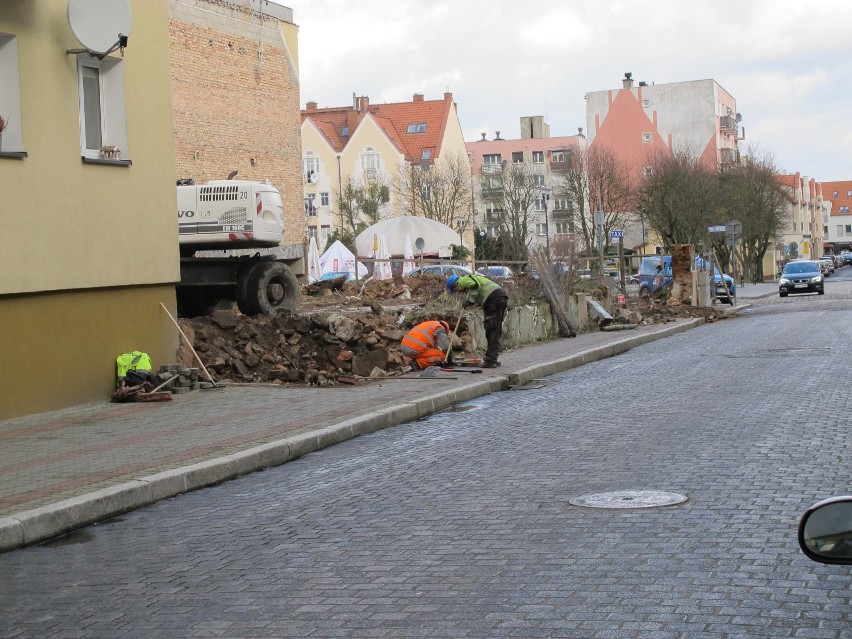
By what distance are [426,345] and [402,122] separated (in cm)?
7997

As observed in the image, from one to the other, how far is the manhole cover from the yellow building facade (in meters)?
7.60

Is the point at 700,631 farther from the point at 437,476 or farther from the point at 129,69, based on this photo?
the point at 129,69

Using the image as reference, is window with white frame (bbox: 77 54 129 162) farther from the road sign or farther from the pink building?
the pink building

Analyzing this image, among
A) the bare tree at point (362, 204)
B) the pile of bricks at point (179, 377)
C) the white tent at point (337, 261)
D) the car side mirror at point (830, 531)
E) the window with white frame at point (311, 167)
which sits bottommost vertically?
the pile of bricks at point (179, 377)

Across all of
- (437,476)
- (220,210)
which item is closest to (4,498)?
(437,476)

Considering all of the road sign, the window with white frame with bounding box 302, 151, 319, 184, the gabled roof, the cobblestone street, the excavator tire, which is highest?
the gabled roof

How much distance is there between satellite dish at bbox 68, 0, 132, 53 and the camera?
1360 centimetres

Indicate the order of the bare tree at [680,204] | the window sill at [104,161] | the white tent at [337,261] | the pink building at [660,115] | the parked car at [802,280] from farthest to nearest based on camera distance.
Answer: the pink building at [660,115] → the bare tree at [680,204] → the parked car at [802,280] → the white tent at [337,261] → the window sill at [104,161]

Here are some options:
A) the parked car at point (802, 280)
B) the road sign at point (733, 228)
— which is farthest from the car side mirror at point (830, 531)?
the parked car at point (802, 280)

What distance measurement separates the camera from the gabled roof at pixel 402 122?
92188mm

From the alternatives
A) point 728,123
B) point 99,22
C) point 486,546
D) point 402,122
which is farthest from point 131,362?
point 728,123

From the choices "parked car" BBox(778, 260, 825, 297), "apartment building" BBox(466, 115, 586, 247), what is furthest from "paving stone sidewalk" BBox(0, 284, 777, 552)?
"apartment building" BBox(466, 115, 586, 247)

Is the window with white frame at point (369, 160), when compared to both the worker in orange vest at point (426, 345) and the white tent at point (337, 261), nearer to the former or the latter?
the white tent at point (337, 261)

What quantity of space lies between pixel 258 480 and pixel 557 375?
9322 millimetres
